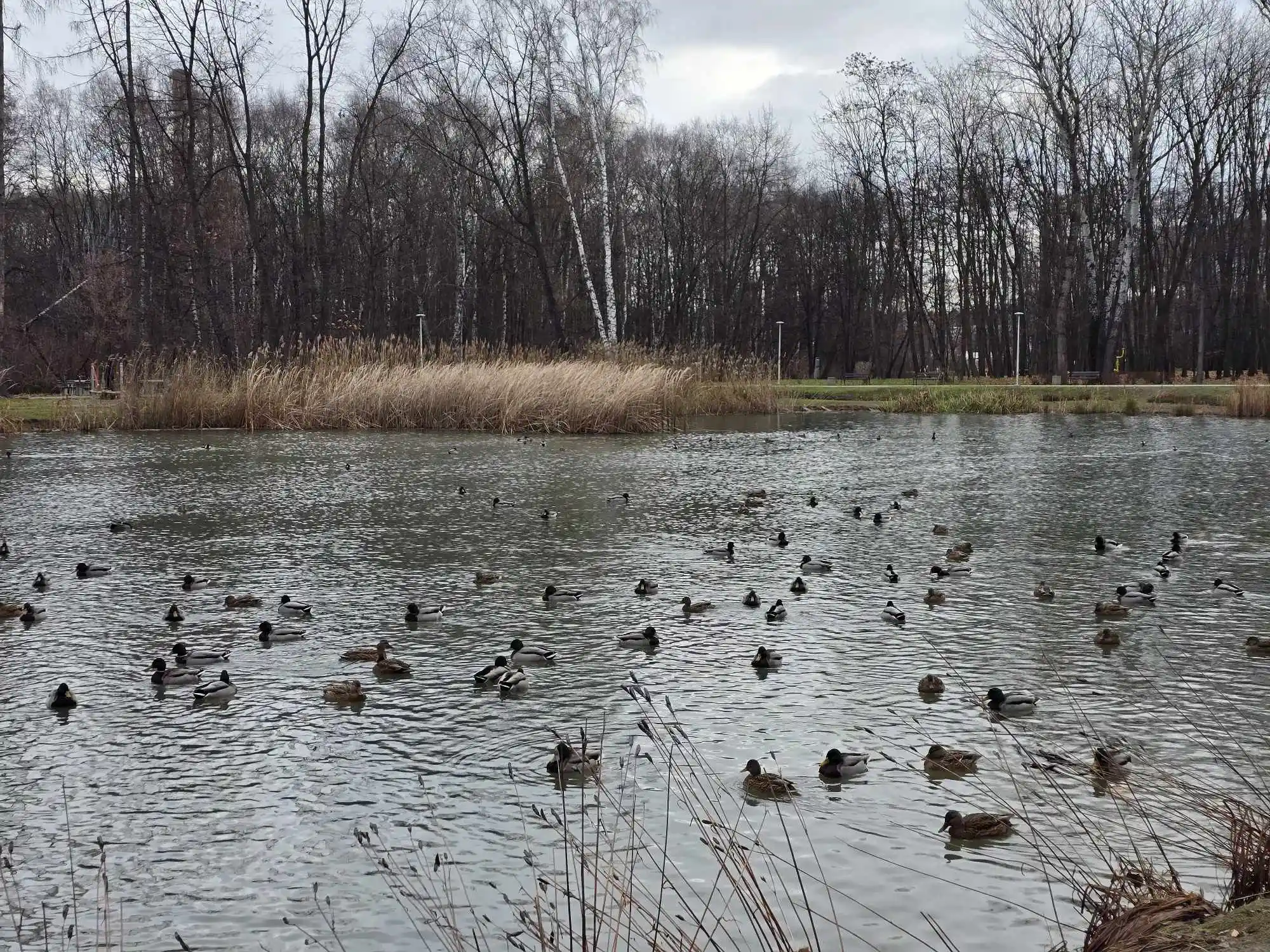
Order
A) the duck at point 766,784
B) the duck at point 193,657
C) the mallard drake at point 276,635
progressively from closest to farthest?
1. the duck at point 766,784
2. the duck at point 193,657
3. the mallard drake at point 276,635

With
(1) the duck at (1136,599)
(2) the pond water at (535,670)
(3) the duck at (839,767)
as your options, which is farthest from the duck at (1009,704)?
(1) the duck at (1136,599)

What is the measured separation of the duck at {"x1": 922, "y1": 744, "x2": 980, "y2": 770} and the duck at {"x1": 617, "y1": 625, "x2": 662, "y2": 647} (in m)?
2.14

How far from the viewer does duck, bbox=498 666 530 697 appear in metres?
5.57

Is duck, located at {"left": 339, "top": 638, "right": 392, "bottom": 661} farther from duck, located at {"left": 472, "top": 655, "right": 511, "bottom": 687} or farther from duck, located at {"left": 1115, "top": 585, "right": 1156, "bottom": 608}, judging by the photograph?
duck, located at {"left": 1115, "top": 585, "right": 1156, "bottom": 608}

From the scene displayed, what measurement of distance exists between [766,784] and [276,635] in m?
3.38

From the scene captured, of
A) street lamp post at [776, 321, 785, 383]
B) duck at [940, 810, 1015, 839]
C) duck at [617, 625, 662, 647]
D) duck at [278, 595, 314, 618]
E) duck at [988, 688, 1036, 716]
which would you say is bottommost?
duck at [940, 810, 1015, 839]

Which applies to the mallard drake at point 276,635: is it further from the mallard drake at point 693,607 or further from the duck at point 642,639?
the mallard drake at point 693,607

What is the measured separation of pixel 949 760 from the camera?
180 inches

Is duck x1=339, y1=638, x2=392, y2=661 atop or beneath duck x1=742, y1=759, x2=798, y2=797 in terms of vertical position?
atop

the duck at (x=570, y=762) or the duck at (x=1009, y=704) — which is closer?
the duck at (x=570, y=762)

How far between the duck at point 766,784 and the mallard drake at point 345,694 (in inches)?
79.2

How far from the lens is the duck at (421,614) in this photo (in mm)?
7133

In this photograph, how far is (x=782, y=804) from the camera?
4.26 m

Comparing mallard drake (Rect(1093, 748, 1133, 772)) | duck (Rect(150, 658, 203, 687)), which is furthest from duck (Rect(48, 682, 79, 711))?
mallard drake (Rect(1093, 748, 1133, 772))
